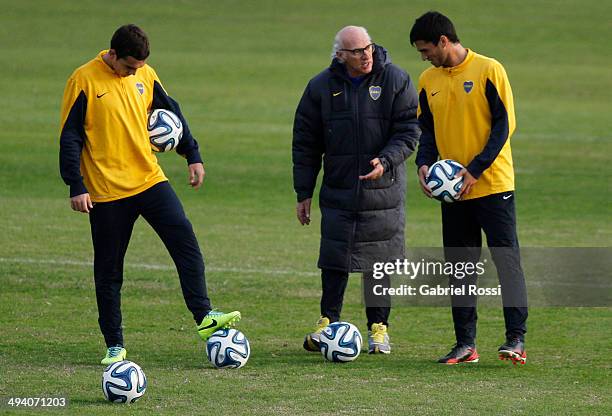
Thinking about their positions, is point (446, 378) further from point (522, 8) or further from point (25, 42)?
point (522, 8)

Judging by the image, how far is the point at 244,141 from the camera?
27188 mm

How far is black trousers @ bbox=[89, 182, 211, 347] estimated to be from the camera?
894 cm

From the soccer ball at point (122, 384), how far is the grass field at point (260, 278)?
0.34 feet

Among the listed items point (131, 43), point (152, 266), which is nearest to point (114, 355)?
point (131, 43)

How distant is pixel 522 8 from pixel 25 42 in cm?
2277

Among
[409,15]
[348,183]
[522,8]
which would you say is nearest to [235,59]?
[409,15]

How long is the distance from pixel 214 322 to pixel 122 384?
1.37 m

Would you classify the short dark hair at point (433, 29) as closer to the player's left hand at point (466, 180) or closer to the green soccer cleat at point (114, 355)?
the player's left hand at point (466, 180)

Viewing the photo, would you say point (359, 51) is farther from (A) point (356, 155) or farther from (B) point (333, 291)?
(B) point (333, 291)

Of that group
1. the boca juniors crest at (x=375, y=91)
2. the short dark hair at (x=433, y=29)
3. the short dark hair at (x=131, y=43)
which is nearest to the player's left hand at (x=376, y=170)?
the boca juniors crest at (x=375, y=91)

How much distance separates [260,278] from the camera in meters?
12.8

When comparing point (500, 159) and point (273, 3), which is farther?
point (273, 3)

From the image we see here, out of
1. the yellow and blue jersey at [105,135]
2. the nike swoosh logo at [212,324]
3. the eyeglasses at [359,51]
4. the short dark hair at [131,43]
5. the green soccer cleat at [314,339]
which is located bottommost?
the green soccer cleat at [314,339]

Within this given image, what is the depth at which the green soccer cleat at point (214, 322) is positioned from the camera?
29.6 ft
